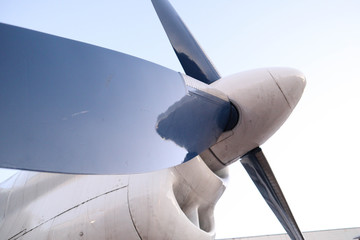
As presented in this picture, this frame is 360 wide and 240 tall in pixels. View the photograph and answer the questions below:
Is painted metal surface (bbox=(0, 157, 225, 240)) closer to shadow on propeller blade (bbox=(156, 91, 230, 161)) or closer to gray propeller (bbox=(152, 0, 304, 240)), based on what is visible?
shadow on propeller blade (bbox=(156, 91, 230, 161))

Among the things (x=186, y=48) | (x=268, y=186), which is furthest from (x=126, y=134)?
(x=268, y=186)

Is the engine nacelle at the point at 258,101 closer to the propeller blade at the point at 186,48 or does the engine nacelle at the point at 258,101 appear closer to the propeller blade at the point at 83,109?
the propeller blade at the point at 186,48

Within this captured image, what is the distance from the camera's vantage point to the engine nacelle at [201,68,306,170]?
169 inches

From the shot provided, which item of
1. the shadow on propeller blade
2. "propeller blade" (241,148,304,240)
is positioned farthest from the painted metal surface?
"propeller blade" (241,148,304,240)

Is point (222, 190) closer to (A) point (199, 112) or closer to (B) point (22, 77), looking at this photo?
(A) point (199, 112)

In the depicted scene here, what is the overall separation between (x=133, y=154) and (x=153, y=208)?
115cm

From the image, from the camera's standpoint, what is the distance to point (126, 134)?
2.73m

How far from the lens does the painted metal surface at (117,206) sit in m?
3.56

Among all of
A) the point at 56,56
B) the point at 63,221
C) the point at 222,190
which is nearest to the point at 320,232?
the point at 222,190

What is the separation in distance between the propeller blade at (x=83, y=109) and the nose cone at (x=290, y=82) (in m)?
1.79

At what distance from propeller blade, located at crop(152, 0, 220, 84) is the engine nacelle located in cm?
61

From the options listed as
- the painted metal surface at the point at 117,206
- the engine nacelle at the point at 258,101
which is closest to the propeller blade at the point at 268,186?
the engine nacelle at the point at 258,101

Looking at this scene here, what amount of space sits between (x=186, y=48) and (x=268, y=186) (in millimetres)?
2985

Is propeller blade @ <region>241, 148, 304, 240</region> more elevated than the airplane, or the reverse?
the airplane
